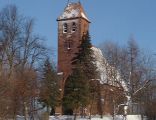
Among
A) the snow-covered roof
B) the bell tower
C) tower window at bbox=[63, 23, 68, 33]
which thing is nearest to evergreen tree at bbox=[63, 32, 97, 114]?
the snow-covered roof

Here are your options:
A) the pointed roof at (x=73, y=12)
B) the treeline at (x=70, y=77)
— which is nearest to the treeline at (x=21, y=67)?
the treeline at (x=70, y=77)

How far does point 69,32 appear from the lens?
7725 centimetres

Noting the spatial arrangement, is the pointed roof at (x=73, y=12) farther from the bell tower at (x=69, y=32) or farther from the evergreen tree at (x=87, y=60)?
the evergreen tree at (x=87, y=60)

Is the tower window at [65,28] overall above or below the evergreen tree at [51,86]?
above

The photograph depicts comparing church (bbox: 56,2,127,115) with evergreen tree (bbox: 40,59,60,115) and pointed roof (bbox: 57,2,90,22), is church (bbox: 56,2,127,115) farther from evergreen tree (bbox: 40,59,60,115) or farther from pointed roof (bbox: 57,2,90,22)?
evergreen tree (bbox: 40,59,60,115)

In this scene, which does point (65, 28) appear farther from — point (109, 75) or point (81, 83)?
point (81, 83)

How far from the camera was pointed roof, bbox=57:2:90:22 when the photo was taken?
255ft

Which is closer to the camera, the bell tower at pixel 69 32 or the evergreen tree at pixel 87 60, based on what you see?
the evergreen tree at pixel 87 60

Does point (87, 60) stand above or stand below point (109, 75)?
above

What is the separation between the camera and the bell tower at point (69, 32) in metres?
75.2

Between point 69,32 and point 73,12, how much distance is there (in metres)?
3.80

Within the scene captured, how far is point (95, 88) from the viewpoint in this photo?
60.3 meters

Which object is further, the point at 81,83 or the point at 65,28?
the point at 65,28

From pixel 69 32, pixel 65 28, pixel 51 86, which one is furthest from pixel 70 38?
pixel 51 86
